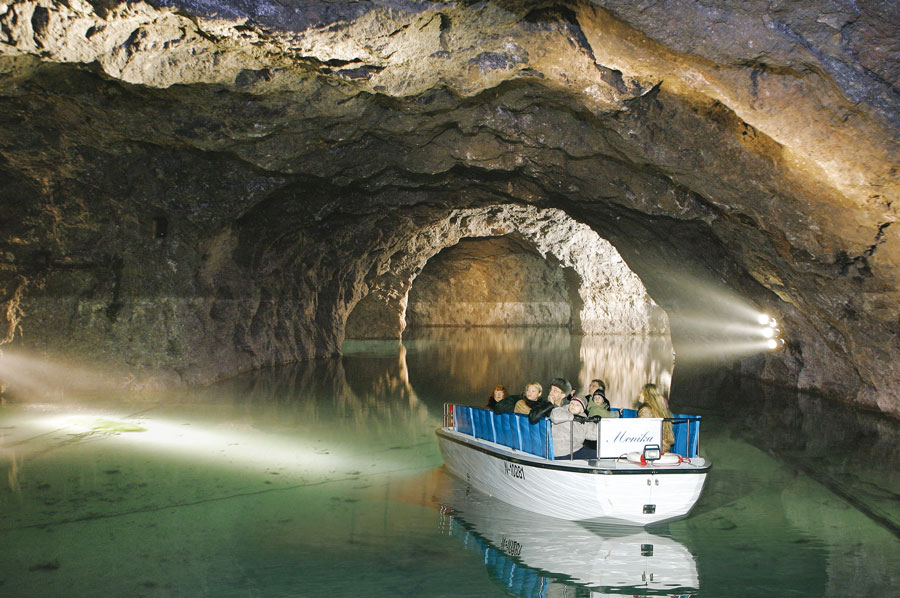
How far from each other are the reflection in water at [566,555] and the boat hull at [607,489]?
0.11m

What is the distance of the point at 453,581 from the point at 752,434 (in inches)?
284

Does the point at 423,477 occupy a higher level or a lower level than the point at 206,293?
lower

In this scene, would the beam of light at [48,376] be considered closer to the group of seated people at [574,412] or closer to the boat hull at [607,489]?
the group of seated people at [574,412]

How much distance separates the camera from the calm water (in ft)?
17.3

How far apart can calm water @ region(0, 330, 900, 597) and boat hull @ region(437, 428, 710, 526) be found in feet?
0.53

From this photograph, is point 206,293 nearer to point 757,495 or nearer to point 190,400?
point 190,400

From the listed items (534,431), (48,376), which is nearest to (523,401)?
(534,431)

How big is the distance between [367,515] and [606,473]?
215 cm

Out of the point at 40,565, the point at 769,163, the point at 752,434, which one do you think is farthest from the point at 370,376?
the point at 40,565

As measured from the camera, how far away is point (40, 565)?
18.0 ft

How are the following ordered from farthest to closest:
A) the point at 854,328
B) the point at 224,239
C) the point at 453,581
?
the point at 224,239, the point at 854,328, the point at 453,581

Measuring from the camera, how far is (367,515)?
6.71m

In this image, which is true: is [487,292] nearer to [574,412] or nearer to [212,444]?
[212,444]

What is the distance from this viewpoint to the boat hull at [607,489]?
6.24m
